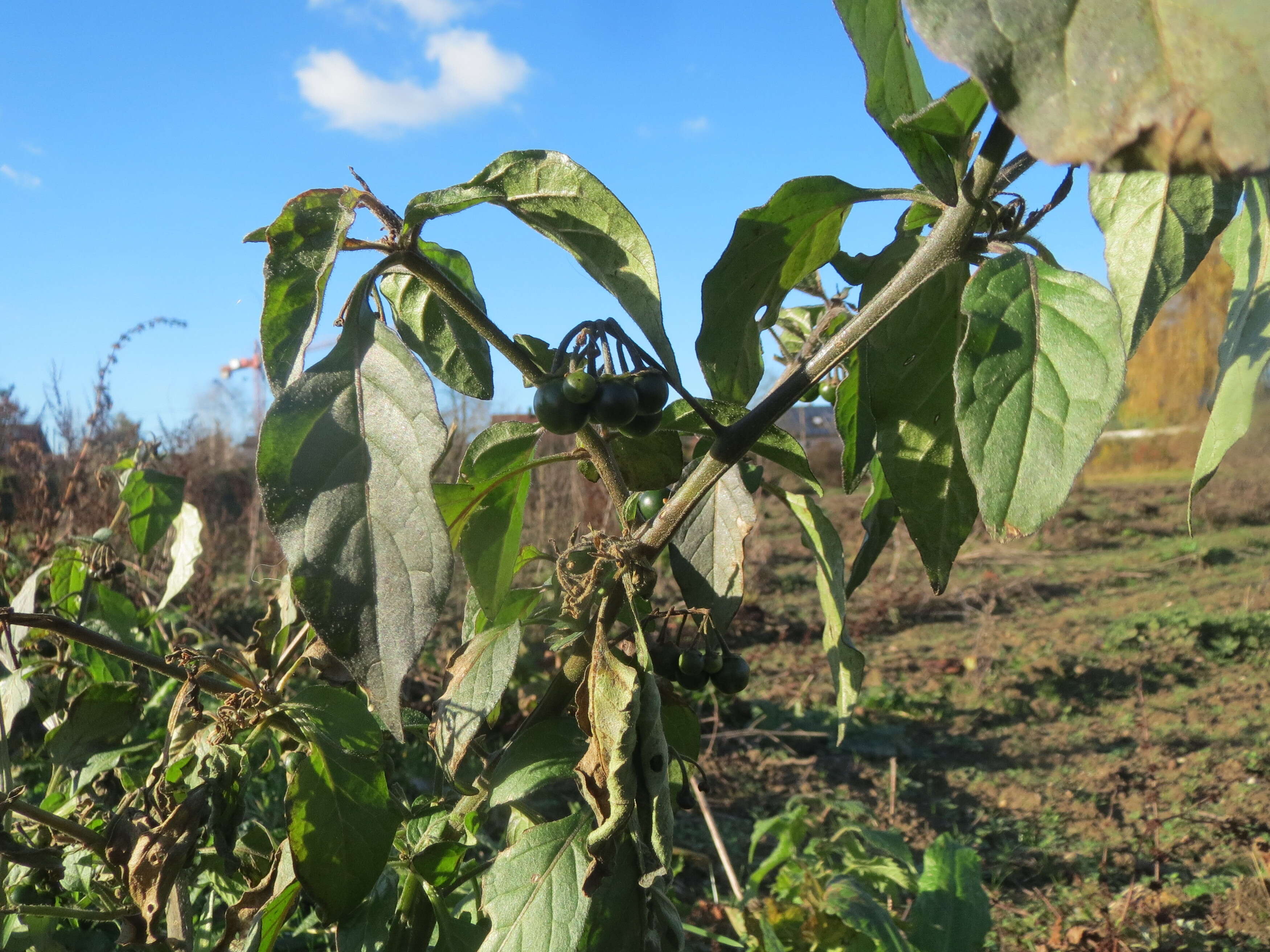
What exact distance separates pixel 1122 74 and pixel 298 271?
50 cm

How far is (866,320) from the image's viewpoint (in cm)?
66

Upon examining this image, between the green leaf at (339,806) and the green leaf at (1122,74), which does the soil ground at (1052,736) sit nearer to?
the green leaf at (339,806)

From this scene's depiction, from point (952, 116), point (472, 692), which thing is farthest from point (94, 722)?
point (952, 116)

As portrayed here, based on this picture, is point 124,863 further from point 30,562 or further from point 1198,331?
point 1198,331

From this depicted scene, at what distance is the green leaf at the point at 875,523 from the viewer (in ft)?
3.13

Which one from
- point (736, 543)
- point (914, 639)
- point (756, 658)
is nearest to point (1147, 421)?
point (914, 639)

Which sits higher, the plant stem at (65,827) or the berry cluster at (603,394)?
the berry cluster at (603,394)

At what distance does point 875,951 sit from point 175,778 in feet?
4.74

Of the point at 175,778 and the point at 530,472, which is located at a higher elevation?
the point at 530,472

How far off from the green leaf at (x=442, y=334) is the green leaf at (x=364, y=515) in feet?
0.82

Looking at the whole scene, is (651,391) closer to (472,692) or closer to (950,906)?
(472,692)

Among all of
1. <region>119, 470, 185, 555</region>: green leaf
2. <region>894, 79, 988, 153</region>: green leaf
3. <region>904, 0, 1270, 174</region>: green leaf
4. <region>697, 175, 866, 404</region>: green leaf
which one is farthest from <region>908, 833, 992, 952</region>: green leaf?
<region>904, 0, 1270, 174</region>: green leaf

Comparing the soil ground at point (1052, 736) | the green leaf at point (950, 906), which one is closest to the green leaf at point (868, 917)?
the green leaf at point (950, 906)

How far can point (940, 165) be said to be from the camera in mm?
607
